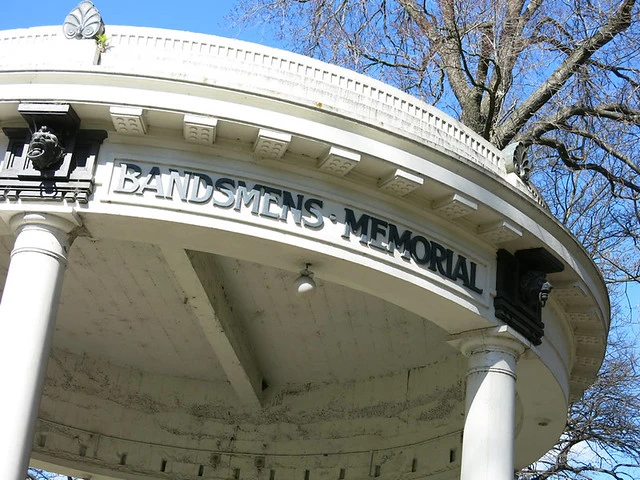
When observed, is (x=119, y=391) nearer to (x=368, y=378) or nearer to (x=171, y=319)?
(x=171, y=319)

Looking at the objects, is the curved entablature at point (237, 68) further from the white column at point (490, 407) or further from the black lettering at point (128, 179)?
the white column at point (490, 407)

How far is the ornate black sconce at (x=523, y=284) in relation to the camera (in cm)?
1302

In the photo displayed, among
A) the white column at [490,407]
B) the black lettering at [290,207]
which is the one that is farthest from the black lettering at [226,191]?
the white column at [490,407]

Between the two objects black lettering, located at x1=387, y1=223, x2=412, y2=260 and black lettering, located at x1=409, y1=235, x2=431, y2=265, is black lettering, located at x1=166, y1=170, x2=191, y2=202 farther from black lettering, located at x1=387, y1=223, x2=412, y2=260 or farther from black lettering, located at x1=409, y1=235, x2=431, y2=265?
black lettering, located at x1=409, y1=235, x2=431, y2=265

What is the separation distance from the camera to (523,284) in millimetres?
13156

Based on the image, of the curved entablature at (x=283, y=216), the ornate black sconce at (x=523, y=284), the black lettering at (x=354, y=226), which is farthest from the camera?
the ornate black sconce at (x=523, y=284)

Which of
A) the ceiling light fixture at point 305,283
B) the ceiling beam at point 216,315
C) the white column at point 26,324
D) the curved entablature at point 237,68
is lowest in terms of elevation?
the white column at point 26,324

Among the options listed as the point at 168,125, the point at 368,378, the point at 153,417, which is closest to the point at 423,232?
the point at 168,125

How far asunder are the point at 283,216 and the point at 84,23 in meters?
3.15

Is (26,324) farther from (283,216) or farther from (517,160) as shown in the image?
(517,160)

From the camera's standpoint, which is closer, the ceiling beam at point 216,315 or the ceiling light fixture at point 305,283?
the ceiling light fixture at point 305,283

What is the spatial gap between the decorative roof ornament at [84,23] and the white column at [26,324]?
2164 mm

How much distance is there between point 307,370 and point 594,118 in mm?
10061

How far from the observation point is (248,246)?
38.6 ft
